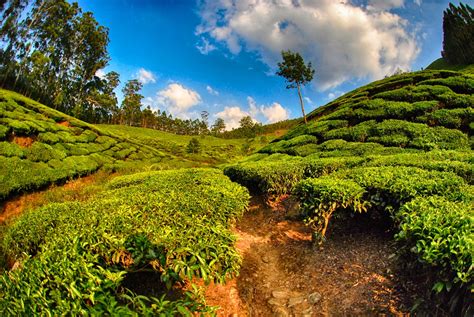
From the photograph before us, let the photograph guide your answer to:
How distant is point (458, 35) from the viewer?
43.1 m

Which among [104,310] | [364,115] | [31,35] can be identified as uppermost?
[31,35]

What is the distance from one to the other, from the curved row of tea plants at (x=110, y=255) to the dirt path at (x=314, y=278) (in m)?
1.46

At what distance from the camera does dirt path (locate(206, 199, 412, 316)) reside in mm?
5250

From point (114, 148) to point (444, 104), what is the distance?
25091mm

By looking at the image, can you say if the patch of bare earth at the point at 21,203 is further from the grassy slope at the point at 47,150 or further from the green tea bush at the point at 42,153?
the green tea bush at the point at 42,153

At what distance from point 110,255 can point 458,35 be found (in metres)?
58.1

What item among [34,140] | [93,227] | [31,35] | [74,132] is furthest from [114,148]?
[31,35]

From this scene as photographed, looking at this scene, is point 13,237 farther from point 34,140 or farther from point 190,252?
point 34,140

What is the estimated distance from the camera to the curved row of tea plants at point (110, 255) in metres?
3.55

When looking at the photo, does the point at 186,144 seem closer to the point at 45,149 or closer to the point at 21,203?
the point at 45,149

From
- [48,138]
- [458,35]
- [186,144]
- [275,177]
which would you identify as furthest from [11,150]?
[458,35]

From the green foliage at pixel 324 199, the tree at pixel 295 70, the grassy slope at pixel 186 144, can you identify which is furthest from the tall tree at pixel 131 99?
the green foliage at pixel 324 199

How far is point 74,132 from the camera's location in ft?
68.8

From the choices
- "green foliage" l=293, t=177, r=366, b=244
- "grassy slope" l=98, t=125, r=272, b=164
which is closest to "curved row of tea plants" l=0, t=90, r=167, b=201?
"grassy slope" l=98, t=125, r=272, b=164
